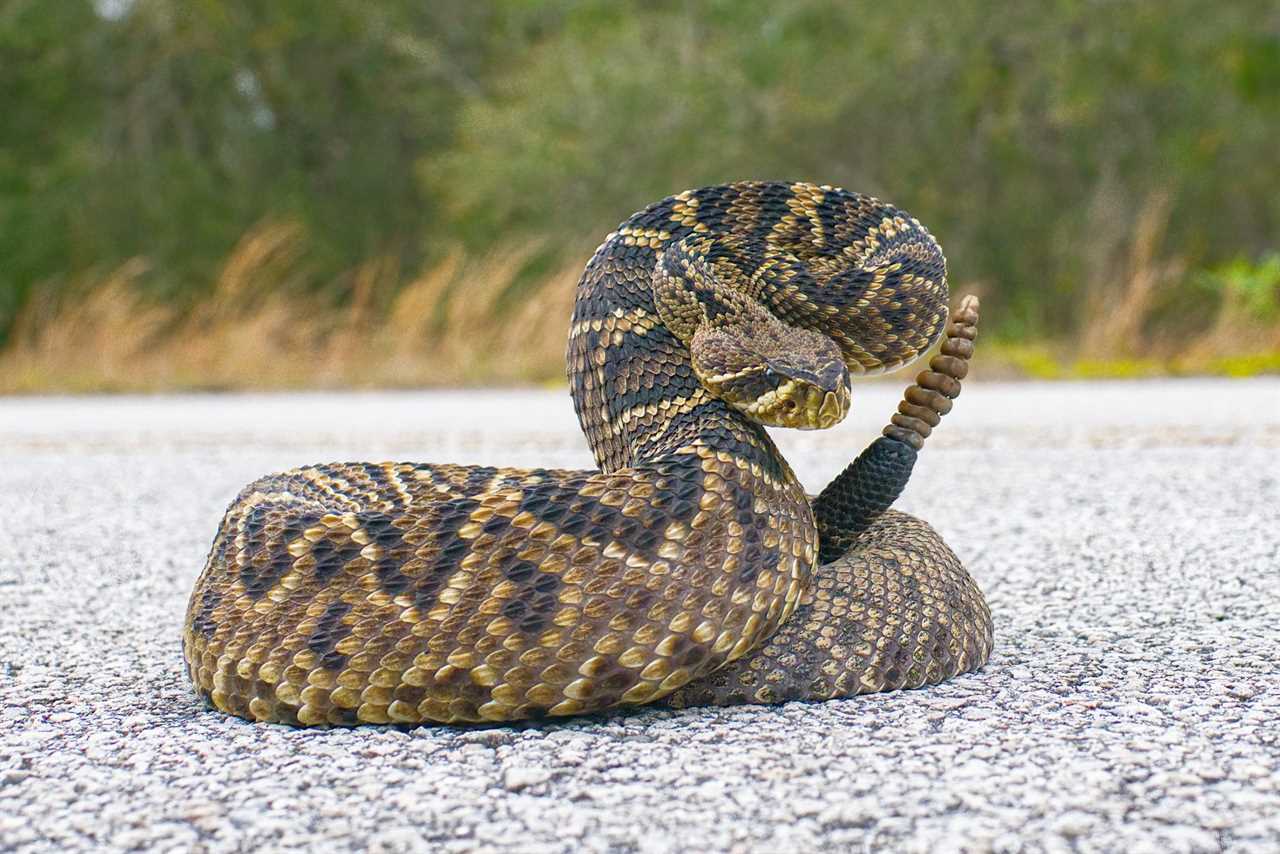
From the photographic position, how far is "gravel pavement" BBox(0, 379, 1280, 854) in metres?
2.25

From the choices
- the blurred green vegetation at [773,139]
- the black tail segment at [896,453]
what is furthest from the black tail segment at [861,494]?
the blurred green vegetation at [773,139]

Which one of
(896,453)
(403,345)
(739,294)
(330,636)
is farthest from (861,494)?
(403,345)

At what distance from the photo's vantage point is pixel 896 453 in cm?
336

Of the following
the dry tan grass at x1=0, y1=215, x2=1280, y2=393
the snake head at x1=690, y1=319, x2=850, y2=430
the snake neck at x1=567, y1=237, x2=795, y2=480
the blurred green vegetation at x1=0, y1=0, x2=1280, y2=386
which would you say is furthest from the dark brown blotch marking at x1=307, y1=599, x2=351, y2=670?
the blurred green vegetation at x1=0, y1=0, x2=1280, y2=386

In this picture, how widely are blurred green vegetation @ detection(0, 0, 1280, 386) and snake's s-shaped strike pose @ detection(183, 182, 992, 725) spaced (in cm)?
1488

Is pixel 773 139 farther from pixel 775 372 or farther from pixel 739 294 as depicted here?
pixel 775 372

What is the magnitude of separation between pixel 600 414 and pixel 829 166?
780 inches

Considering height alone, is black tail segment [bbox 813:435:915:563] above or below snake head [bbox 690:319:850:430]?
below

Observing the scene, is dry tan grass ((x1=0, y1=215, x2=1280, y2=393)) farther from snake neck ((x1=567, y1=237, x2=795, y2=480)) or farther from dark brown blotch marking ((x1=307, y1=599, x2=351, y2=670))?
dark brown blotch marking ((x1=307, y1=599, x2=351, y2=670))

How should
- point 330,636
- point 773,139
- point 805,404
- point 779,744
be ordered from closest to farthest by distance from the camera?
point 779,744
point 330,636
point 805,404
point 773,139

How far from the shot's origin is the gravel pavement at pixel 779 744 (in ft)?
7.39

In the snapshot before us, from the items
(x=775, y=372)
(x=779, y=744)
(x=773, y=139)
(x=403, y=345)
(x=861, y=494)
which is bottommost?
(x=403, y=345)

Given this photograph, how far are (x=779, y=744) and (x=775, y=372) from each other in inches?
29.2

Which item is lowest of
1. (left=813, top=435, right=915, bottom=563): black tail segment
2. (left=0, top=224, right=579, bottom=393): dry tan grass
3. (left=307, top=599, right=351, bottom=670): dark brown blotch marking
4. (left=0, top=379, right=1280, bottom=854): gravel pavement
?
(left=0, top=224, right=579, bottom=393): dry tan grass
